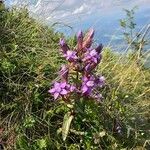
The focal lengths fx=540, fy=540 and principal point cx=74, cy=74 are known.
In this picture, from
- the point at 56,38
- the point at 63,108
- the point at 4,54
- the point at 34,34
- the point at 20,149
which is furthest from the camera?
the point at 56,38

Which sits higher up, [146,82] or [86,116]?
[86,116]

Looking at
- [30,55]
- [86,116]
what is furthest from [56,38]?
[86,116]

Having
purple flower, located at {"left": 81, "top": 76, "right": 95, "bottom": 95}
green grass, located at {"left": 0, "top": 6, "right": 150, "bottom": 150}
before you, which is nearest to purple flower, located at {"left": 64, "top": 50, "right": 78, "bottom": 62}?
purple flower, located at {"left": 81, "top": 76, "right": 95, "bottom": 95}

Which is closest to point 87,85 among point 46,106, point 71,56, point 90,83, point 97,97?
point 90,83

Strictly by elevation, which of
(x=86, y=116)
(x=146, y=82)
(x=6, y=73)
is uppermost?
(x=6, y=73)

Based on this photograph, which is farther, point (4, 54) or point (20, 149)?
point (4, 54)

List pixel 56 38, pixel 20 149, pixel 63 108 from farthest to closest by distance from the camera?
pixel 56 38, pixel 63 108, pixel 20 149

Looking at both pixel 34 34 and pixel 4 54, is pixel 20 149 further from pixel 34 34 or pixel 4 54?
pixel 34 34

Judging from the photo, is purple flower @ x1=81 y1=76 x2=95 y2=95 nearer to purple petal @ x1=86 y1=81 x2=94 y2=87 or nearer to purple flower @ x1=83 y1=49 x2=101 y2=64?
purple petal @ x1=86 y1=81 x2=94 y2=87
